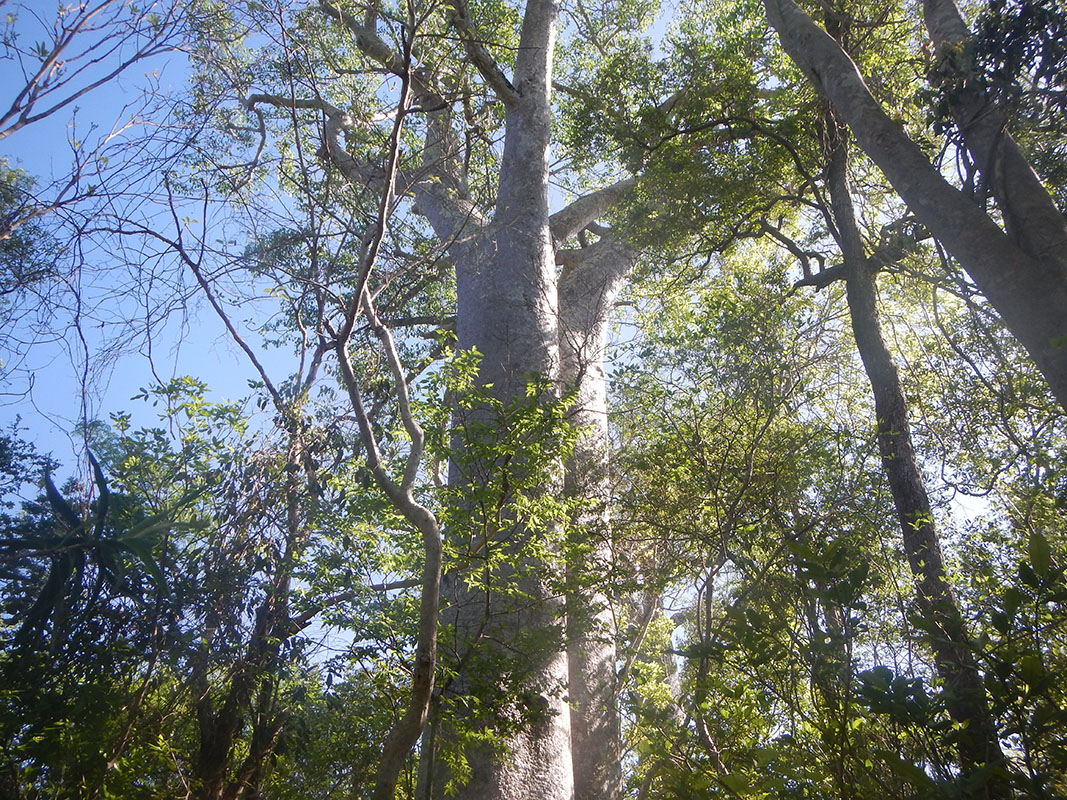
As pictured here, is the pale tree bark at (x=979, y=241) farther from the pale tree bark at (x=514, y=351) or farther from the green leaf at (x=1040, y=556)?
the pale tree bark at (x=514, y=351)

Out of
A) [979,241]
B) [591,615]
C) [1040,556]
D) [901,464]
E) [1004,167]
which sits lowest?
[1040,556]

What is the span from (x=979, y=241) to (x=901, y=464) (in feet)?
5.16

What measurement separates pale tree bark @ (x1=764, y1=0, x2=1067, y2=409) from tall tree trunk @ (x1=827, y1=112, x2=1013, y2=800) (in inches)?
40.0

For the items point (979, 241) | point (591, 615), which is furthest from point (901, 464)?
point (591, 615)

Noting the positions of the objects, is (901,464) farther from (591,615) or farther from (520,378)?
(520,378)

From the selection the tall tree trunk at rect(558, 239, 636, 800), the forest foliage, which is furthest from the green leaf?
the tall tree trunk at rect(558, 239, 636, 800)

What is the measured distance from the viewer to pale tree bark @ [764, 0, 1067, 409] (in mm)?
2664

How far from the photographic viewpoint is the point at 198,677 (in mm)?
3094

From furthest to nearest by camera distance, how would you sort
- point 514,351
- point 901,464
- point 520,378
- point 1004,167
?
point 514,351
point 901,464
point 520,378
point 1004,167

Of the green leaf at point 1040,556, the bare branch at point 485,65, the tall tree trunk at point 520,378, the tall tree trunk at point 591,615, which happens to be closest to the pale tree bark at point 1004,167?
the green leaf at point 1040,556

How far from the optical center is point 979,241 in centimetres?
295

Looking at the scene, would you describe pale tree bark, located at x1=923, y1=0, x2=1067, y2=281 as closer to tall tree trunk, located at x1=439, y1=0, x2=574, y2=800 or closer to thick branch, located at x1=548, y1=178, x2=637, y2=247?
tall tree trunk, located at x1=439, y1=0, x2=574, y2=800

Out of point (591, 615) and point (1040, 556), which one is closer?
point (1040, 556)

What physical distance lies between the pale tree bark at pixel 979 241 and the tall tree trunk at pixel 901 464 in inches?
40.0
